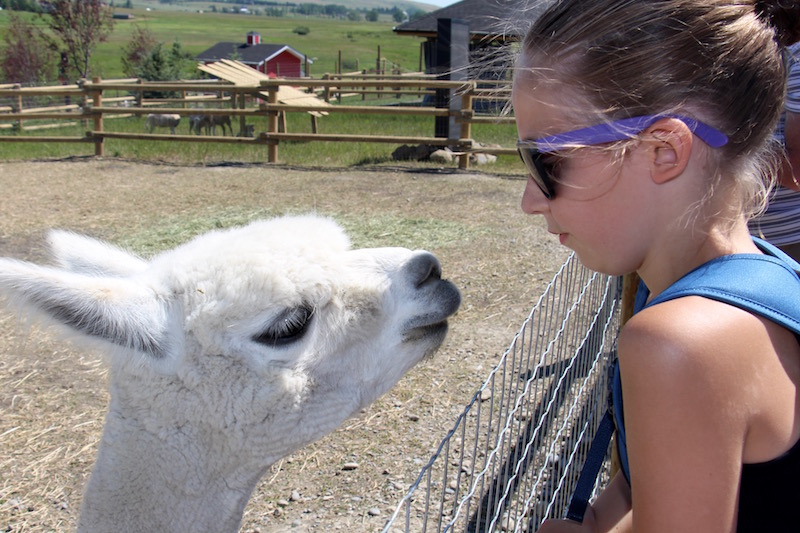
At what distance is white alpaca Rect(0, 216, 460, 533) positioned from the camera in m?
1.57

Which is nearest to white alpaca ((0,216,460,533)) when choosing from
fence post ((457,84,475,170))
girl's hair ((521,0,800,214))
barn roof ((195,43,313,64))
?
girl's hair ((521,0,800,214))

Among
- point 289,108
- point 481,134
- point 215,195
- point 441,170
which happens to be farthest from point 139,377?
point 481,134

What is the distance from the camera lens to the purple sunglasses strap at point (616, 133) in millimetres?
1015

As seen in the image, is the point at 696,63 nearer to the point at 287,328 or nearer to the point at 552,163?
the point at 552,163

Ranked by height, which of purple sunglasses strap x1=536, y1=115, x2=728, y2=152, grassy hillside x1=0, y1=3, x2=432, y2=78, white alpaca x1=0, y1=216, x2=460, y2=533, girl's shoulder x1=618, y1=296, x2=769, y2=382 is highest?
grassy hillside x1=0, y1=3, x2=432, y2=78

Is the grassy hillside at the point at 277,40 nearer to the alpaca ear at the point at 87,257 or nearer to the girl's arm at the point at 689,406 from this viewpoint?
the alpaca ear at the point at 87,257

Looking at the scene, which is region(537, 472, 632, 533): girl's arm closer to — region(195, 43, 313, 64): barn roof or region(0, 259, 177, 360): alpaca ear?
region(0, 259, 177, 360): alpaca ear

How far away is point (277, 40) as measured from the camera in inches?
3351

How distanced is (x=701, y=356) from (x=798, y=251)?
1.56 m

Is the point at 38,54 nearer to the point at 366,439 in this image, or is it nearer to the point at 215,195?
the point at 215,195

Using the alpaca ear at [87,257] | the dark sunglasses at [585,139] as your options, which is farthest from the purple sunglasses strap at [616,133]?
Answer: the alpaca ear at [87,257]

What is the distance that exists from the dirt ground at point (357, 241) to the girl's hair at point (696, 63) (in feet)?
4.11

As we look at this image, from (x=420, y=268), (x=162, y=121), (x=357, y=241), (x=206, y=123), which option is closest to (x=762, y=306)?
(x=420, y=268)

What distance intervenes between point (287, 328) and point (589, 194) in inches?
32.0
